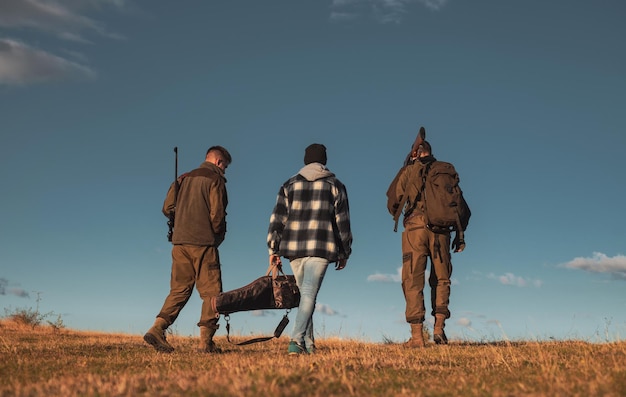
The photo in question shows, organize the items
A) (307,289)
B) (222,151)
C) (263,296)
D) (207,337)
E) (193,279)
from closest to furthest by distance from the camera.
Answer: (307,289), (263,296), (207,337), (193,279), (222,151)

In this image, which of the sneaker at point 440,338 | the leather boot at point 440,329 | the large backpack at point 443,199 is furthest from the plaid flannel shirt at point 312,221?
the sneaker at point 440,338

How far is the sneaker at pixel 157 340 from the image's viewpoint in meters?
10.1

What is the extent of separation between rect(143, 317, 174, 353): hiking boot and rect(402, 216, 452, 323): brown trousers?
398 centimetres

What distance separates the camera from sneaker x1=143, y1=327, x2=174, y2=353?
1009 centimetres

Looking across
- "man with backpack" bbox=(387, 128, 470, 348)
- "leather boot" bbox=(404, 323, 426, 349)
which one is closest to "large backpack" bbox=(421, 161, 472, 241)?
"man with backpack" bbox=(387, 128, 470, 348)

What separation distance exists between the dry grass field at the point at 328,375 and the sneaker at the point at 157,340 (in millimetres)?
372

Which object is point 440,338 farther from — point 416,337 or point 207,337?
point 207,337

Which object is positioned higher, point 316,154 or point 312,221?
point 316,154

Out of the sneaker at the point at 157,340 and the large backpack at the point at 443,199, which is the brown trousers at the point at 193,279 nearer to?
the sneaker at the point at 157,340

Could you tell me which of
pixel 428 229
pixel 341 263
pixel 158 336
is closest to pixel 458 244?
pixel 428 229

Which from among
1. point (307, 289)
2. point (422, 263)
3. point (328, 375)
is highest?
point (422, 263)

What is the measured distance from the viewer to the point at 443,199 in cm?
1070

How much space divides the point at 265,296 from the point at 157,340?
74.6 inches

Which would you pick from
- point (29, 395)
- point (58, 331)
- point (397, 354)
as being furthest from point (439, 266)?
point (58, 331)
